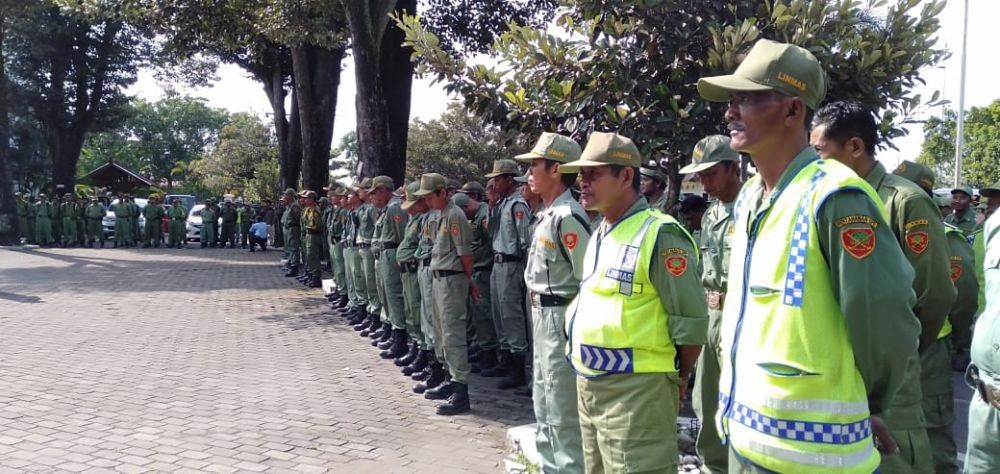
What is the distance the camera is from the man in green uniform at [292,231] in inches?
637

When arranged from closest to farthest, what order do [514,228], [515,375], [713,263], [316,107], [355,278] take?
1. [713,263]
2. [514,228]
3. [515,375]
4. [355,278]
5. [316,107]

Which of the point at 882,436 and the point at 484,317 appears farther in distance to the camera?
the point at 484,317

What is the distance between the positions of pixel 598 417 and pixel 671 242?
0.75 m

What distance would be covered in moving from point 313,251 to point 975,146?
35325 millimetres

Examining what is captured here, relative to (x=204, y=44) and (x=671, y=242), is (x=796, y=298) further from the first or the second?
(x=204, y=44)

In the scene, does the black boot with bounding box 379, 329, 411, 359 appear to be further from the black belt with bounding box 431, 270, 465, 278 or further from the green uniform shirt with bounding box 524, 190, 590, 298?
the green uniform shirt with bounding box 524, 190, 590, 298

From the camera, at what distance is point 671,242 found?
2.94 meters

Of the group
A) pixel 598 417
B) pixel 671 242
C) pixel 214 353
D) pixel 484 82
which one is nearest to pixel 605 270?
pixel 671 242

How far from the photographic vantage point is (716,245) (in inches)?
174

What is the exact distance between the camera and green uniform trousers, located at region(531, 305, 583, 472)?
375cm

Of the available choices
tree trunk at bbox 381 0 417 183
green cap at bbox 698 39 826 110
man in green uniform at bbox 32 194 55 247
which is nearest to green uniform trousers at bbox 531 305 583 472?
green cap at bbox 698 39 826 110

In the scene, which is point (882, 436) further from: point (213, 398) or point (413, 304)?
point (413, 304)

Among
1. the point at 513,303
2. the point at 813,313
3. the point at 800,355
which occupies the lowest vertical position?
the point at 513,303

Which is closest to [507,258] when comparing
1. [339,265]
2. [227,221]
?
[339,265]
